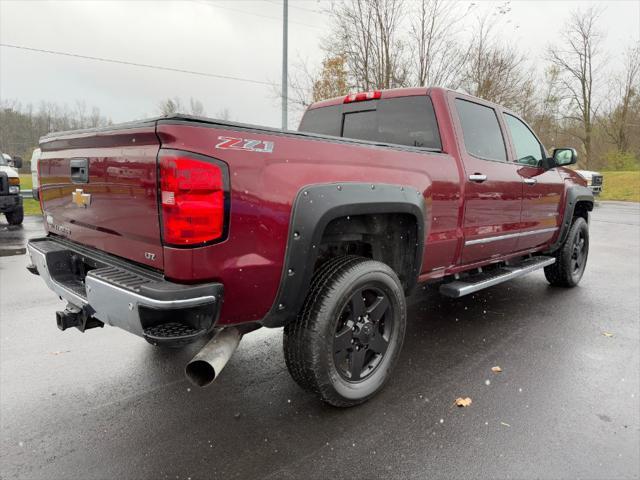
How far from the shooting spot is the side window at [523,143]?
441 centimetres

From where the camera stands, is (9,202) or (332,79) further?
(332,79)

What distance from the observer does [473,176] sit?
137 inches

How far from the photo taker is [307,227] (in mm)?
2273

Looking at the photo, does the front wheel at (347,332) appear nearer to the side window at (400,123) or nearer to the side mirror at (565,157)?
the side window at (400,123)

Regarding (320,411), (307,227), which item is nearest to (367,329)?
(320,411)

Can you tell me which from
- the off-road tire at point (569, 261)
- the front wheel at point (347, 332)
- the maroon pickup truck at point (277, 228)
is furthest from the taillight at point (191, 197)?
the off-road tire at point (569, 261)

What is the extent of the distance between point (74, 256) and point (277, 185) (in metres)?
1.44

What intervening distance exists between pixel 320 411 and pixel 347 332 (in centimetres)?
51

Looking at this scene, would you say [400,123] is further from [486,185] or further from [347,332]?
[347,332]

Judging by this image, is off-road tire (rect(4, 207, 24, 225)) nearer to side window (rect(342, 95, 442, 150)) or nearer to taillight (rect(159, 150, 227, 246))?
side window (rect(342, 95, 442, 150))

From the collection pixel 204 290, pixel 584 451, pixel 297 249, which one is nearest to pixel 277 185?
pixel 297 249

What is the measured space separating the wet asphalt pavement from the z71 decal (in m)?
1.53

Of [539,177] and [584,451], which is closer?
[584,451]

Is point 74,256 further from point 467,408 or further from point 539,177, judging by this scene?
point 539,177
